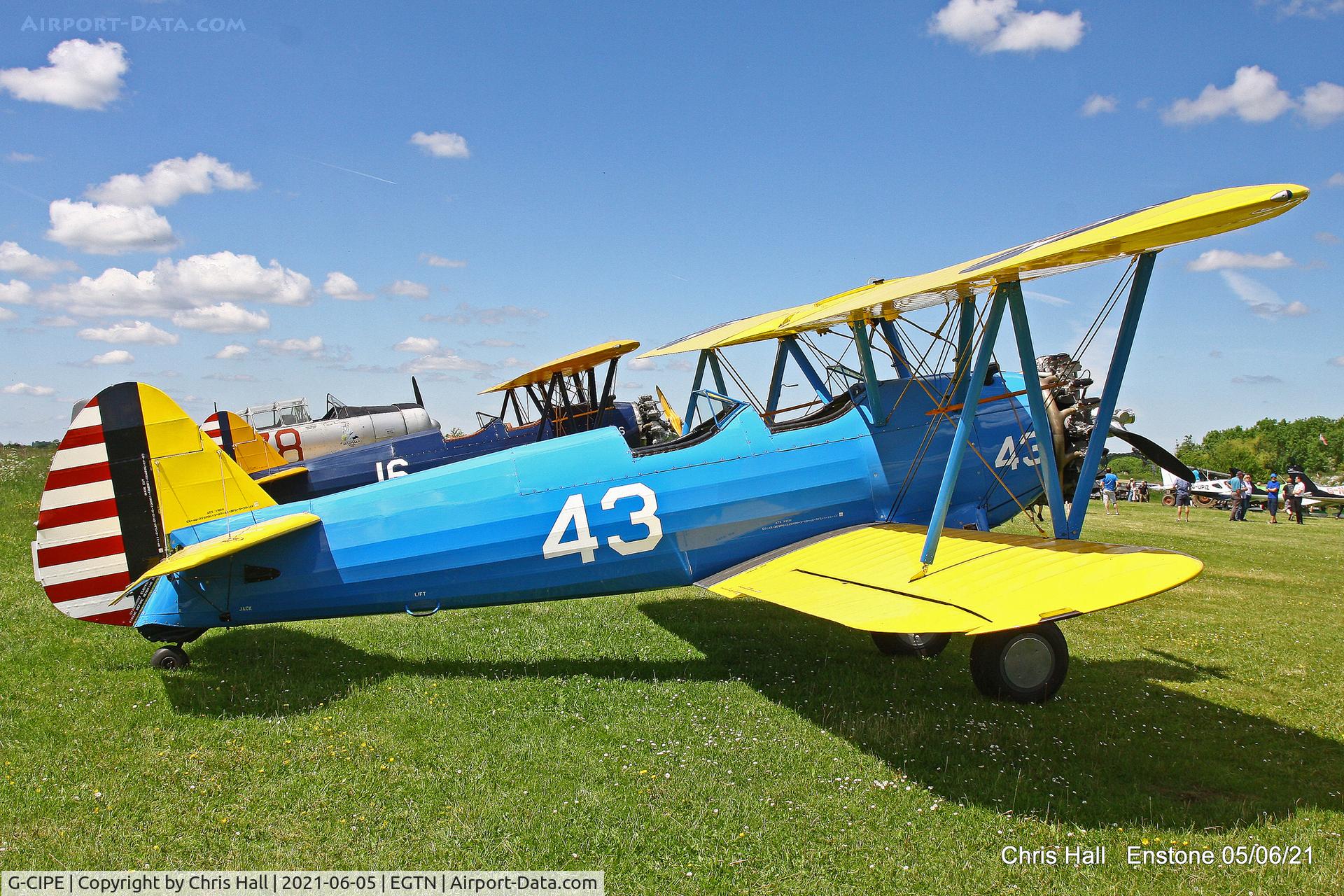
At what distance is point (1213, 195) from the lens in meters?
3.94

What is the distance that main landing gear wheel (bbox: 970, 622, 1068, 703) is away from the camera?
4.79m

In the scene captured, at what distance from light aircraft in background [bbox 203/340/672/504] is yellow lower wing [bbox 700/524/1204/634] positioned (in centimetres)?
597

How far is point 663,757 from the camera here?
414 centimetres

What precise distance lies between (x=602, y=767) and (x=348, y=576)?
7.31 ft

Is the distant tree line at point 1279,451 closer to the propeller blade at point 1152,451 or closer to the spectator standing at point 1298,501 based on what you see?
the spectator standing at point 1298,501

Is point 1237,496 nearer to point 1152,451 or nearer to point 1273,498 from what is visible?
point 1273,498

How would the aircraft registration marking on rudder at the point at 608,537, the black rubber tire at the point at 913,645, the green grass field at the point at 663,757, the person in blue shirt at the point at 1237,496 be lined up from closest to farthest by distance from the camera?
the green grass field at the point at 663,757
the aircraft registration marking on rudder at the point at 608,537
the black rubber tire at the point at 913,645
the person in blue shirt at the point at 1237,496

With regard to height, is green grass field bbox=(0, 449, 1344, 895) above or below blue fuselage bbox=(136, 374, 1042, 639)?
below

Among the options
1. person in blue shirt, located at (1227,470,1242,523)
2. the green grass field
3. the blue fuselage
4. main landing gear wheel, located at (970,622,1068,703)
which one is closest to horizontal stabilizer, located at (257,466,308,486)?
the green grass field

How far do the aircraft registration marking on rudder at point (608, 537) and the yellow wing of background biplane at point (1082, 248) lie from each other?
6.17 ft

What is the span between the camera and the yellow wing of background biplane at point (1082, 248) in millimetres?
3639

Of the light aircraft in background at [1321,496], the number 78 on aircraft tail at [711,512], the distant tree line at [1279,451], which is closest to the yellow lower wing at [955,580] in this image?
the number 78 on aircraft tail at [711,512]

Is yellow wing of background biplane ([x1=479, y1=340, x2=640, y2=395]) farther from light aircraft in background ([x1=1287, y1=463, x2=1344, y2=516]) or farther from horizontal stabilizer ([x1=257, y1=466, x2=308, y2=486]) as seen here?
light aircraft in background ([x1=1287, y1=463, x2=1344, y2=516])

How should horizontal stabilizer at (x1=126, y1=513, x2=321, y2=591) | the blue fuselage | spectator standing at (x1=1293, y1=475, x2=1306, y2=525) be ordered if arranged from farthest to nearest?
spectator standing at (x1=1293, y1=475, x2=1306, y2=525)
the blue fuselage
horizontal stabilizer at (x1=126, y1=513, x2=321, y2=591)
